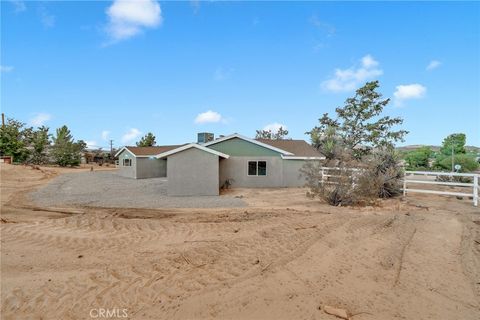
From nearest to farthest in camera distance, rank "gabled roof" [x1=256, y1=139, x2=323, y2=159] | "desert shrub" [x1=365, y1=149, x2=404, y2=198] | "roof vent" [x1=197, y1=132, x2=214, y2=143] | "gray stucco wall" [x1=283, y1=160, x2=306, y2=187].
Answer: "desert shrub" [x1=365, y1=149, x2=404, y2=198] → "gray stucco wall" [x1=283, y1=160, x2=306, y2=187] → "gabled roof" [x1=256, y1=139, x2=323, y2=159] → "roof vent" [x1=197, y1=132, x2=214, y2=143]

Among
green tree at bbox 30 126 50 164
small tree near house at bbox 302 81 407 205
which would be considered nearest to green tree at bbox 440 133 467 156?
small tree near house at bbox 302 81 407 205

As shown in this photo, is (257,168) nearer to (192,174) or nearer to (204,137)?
(192,174)

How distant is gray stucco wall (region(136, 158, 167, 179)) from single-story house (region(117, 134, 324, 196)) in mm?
5855

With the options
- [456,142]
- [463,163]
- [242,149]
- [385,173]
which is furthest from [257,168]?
[456,142]

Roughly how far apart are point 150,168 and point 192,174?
39.0ft

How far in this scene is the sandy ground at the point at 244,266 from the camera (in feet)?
12.3

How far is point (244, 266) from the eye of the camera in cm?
492

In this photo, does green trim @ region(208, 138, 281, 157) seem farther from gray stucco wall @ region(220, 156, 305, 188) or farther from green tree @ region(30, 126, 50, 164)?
green tree @ region(30, 126, 50, 164)

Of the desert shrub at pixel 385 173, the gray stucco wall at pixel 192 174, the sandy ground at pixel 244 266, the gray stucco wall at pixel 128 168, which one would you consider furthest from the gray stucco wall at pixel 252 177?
the gray stucco wall at pixel 128 168

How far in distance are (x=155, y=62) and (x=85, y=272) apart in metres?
16.8

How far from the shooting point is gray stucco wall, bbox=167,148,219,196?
15391 mm

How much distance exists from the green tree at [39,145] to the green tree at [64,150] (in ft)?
3.42

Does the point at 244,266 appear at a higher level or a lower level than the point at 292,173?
lower

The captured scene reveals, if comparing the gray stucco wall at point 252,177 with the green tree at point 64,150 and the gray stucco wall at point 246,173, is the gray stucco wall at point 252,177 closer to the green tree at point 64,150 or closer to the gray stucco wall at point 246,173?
the gray stucco wall at point 246,173
